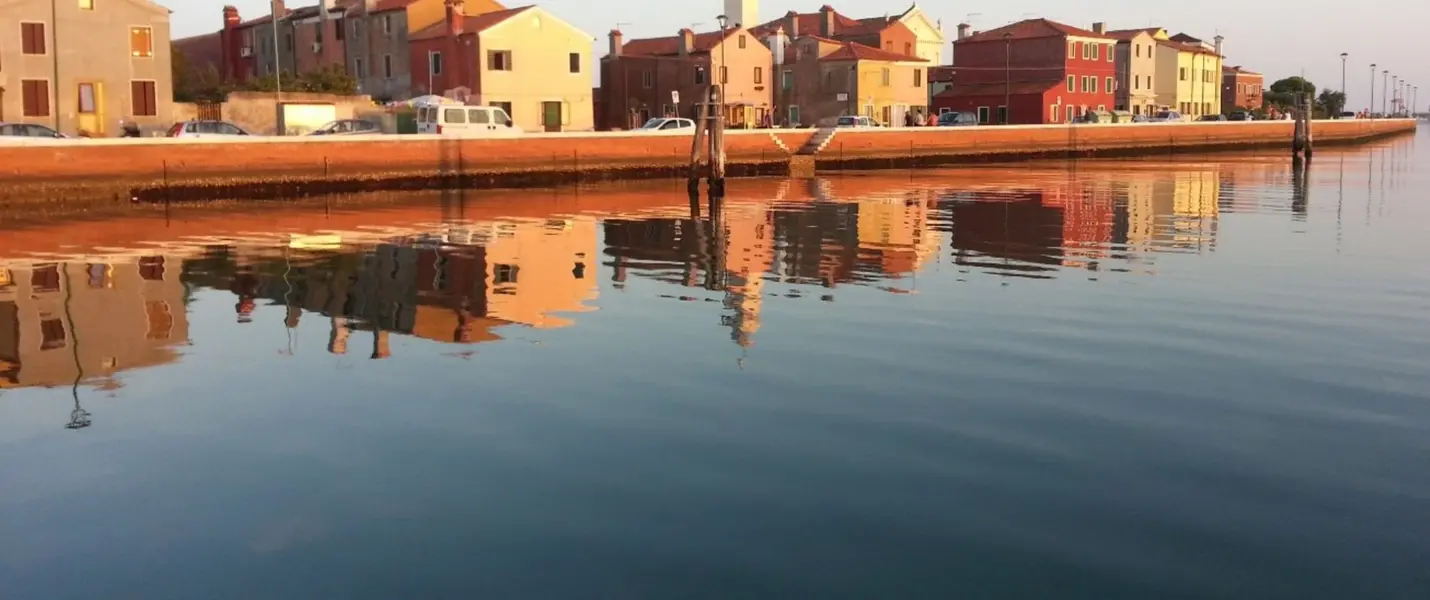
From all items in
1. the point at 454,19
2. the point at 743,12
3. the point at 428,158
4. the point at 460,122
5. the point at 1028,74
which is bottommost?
the point at 428,158

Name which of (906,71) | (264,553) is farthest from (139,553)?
(906,71)

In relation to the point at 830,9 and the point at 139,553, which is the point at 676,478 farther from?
the point at 830,9

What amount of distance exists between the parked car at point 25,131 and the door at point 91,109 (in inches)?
387

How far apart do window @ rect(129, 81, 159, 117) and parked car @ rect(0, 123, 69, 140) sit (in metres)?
11.3

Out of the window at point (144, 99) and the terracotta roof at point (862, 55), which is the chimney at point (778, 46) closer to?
the terracotta roof at point (862, 55)

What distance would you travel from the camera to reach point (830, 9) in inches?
3546

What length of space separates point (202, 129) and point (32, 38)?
1148 cm

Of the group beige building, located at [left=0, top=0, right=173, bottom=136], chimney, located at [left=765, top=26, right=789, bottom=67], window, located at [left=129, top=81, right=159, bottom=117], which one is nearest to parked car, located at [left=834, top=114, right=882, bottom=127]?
chimney, located at [left=765, top=26, right=789, bottom=67]

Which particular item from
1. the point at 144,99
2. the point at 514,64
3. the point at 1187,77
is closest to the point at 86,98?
the point at 144,99

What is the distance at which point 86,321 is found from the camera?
15.4m

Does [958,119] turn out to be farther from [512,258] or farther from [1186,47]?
[512,258]

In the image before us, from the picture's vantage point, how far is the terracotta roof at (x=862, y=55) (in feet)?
261

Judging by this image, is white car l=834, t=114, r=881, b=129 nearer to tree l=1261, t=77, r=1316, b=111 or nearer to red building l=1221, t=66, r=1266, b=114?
red building l=1221, t=66, r=1266, b=114

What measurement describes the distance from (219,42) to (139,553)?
3167 inches
